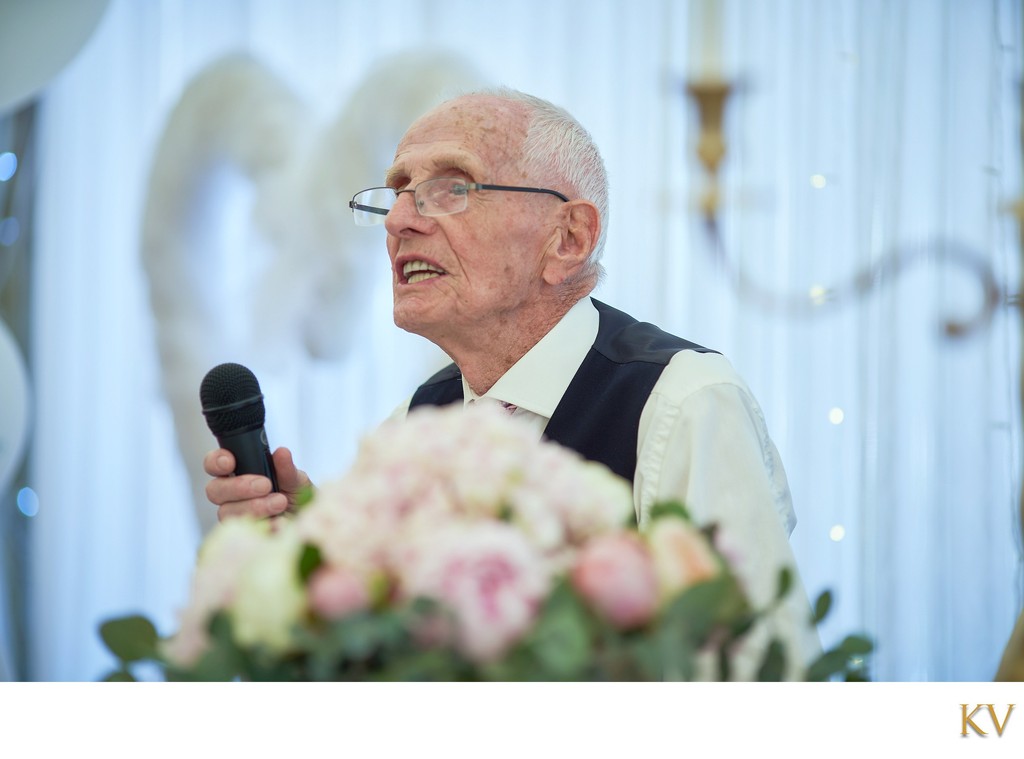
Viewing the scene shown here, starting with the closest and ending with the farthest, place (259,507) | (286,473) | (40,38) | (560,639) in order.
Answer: (560,639), (259,507), (286,473), (40,38)

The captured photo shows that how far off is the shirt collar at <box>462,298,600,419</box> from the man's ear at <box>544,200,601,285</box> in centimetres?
7

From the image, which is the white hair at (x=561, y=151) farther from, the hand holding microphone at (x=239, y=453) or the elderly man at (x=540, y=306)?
the hand holding microphone at (x=239, y=453)

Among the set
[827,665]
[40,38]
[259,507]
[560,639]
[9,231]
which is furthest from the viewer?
[9,231]

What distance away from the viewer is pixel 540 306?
4.96 feet

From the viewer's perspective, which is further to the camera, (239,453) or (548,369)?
(548,369)

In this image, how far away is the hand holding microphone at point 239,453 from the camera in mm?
1098

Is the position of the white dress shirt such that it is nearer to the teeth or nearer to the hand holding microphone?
the teeth

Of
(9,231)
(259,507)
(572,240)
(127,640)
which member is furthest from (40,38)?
(127,640)

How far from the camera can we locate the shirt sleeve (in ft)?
3.61

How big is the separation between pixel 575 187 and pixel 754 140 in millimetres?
1989

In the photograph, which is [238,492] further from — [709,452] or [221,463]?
[709,452]

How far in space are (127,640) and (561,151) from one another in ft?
3.59

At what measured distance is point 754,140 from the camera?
10.8ft

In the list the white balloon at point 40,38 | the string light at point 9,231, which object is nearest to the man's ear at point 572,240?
the white balloon at point 40,38
